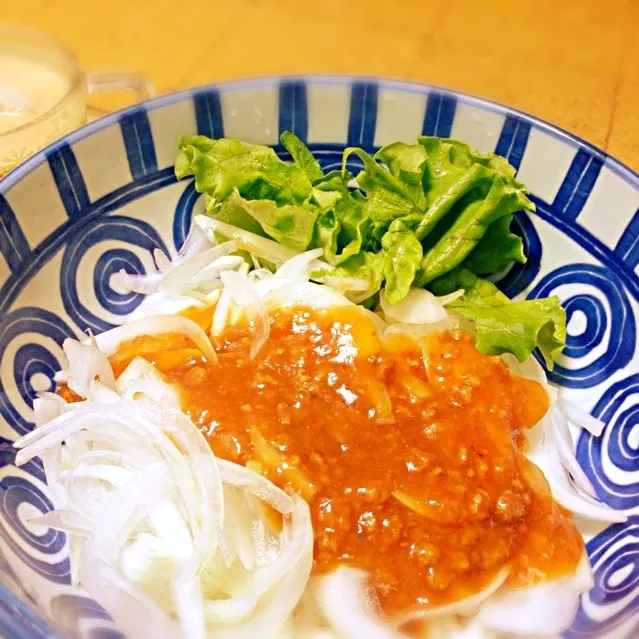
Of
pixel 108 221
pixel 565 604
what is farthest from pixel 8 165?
pixel 565 604

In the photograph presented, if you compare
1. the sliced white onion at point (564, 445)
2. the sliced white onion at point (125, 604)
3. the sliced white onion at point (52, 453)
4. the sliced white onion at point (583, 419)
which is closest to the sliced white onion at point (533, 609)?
the sliced white onion at point (564, 445)

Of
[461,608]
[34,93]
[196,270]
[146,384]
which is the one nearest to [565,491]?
[461,608]

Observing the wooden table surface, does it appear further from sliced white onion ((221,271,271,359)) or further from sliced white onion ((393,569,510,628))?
sliced white onion ((393,569,510,628))

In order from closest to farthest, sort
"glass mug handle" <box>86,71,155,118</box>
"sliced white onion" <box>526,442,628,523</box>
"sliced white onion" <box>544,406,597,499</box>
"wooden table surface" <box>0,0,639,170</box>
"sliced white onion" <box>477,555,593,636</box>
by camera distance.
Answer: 1. "sliced white onion" <box>477,555,593,636</box>
2. "sliced white onion" <box>526,442,628,523</box>
3. "sliced white onion" <box>544,406,597,499</box>
4. "glass mug handle" <box>86,71,155,118</box>
5. "wooden table surface" <box>0,0,639,170</box>

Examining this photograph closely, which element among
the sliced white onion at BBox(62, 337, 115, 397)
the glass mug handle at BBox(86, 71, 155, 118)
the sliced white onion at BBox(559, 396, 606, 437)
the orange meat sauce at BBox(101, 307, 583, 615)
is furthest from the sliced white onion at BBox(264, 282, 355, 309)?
the glass mug handle at BBox(86, 71, 155, 118)

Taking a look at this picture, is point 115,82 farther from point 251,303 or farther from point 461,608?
point 461,608
